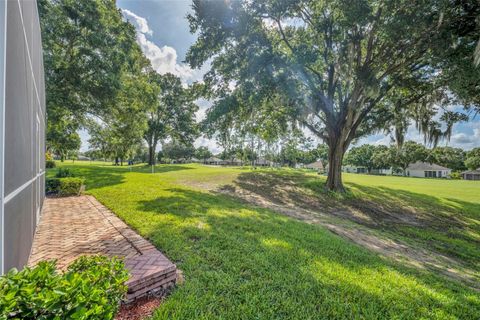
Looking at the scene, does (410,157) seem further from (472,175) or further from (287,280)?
(287,280)

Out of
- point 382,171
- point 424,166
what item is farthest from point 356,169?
point 424,166

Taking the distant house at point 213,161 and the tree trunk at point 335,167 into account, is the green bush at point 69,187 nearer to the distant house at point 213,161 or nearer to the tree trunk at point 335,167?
the tree trunk at point 335,167

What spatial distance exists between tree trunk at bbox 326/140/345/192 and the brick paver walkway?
1017 cm

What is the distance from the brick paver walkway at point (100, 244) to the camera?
247 centimetres

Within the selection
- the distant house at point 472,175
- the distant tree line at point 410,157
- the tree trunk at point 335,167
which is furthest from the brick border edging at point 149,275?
the distant house at point 472,175

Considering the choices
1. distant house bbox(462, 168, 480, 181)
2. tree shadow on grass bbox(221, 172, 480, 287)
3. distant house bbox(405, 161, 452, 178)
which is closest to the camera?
tree shadow on grass bbox(221, 172, 480, 287)

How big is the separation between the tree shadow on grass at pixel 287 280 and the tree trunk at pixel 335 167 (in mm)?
7396

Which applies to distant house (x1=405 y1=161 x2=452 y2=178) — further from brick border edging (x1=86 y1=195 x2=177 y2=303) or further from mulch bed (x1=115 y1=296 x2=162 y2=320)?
mulch bed (x1=115 y1=296 x2=162 y2=320)

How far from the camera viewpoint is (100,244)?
3.63 meters

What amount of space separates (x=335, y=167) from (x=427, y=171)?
2429 inches

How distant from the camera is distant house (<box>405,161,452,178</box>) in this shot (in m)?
56.7

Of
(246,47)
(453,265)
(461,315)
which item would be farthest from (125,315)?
(246,47)

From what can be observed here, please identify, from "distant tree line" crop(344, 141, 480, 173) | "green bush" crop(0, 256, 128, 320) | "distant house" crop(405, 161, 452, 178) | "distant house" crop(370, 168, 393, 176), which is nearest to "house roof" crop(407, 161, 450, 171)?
"distant house" crop(405, 161, 452, 178)

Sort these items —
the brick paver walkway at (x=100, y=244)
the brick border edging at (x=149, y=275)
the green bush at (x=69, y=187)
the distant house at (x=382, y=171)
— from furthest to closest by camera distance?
the distant house at (x=382, y=171), the green bush at (x=69, y=187), the brick paver walkway at (x=100, y=244), the brick border edging at (x=149, y=275)
